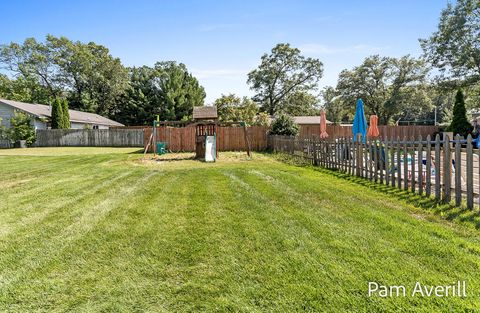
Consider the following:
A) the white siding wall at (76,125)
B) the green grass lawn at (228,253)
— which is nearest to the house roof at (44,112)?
the white siding wall at (76,125)

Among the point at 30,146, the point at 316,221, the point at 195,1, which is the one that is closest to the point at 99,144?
the point at 30,146

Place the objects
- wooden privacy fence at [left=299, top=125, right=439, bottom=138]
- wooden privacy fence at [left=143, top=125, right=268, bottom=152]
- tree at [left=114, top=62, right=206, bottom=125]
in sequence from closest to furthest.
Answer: wooden privacy fence at [left=143, top=125, right=268, bottom=152], wooden privacy fence at [left=299, top=125, right=439, bottom=138], tree at [left=114, top=62, right=206, bottom=125]

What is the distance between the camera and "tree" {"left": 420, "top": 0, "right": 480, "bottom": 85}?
2417cm

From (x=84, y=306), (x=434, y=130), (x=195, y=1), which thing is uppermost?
(x=195, y=1)

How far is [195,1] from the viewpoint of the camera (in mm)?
10562

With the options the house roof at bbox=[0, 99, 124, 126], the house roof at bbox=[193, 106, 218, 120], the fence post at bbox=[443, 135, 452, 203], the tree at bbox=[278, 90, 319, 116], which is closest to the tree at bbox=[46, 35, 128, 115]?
the house roof at bbox=[0, 99, 124, 126]

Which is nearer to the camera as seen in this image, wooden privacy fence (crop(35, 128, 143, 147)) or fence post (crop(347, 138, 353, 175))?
fence post (crop(347, 138, 353, 175))

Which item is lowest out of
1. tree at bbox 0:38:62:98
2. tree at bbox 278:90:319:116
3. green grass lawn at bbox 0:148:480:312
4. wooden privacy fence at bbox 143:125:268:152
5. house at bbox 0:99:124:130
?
green grass lawn at bbox 0:148:480:312

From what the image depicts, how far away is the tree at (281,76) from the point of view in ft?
137

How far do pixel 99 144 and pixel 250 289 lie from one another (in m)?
29.4

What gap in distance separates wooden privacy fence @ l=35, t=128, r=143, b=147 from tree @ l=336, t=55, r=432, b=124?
94.6 feet

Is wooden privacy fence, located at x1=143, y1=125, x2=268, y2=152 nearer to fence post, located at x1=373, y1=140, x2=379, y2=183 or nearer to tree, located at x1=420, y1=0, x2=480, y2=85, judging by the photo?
fence post, located at x1=373, y1=140, x2=379, y2=183

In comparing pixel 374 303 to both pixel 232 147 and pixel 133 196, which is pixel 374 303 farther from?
pixel 232 147

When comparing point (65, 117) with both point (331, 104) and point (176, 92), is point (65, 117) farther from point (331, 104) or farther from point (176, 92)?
point (331, 104)
